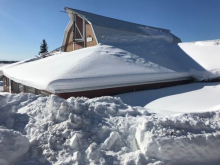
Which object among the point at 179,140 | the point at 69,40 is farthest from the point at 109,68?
the point at 69,40

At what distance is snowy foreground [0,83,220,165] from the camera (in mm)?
2709

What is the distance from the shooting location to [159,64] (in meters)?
8.20

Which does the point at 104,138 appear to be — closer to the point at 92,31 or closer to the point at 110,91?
the point at 110,91

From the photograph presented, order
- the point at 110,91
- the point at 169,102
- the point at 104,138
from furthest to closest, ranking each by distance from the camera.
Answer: the point at 110,91 < the point at 169,102 < the point at 104,138

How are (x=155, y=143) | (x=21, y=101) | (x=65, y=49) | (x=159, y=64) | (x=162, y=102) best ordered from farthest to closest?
(x=65, y=49) < (x=159, y=64) < (x=162, y=102) < (x=21, y=101) < (x=155, y=143)

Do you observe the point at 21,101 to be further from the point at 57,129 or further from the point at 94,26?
the point at 94,26

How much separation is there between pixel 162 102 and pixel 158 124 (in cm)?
223

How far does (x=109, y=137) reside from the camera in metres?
3.01

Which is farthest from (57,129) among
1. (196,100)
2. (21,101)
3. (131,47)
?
(131,47)

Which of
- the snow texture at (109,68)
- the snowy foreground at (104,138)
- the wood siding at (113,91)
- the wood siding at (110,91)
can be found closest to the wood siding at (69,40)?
the snow texture at (109,68)

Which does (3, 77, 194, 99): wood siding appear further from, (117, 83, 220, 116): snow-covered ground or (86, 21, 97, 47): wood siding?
(86, 21, 97, 47): wood siding

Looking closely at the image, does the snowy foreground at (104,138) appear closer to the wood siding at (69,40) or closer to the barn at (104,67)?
the barn at (104,67)

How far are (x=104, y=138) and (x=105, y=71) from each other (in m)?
3.45

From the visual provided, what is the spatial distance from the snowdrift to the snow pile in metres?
5.64
